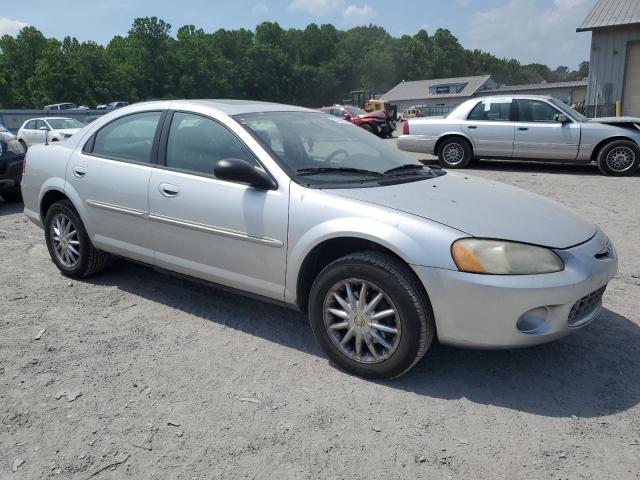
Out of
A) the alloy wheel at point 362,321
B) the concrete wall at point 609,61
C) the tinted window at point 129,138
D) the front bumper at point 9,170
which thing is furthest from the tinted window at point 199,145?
the concrete wall at point 609,61

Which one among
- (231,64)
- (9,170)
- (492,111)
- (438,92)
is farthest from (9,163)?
(231,64)

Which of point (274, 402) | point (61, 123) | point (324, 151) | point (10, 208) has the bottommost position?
point (274, 402)

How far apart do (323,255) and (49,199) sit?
2.82 metres

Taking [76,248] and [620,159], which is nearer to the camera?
[76,248]

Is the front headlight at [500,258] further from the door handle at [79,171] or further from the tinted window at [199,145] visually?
the door handle at [79,171]

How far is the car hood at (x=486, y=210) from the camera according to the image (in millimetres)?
2799

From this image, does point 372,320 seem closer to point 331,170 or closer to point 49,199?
point 331,170

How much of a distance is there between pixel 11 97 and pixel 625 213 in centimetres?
7614

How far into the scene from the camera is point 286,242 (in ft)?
10.3

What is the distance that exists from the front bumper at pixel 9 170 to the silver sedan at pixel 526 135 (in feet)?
25.6

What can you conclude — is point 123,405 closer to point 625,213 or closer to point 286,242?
point 286,242

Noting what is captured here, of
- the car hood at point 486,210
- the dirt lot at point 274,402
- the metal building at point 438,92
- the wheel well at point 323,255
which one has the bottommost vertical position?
the dirt lot at point 274,402

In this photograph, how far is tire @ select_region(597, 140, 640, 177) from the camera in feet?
32.9

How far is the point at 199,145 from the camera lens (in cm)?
368
